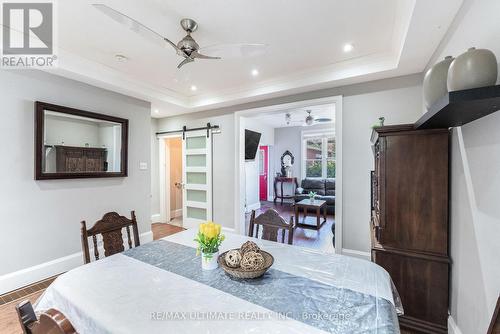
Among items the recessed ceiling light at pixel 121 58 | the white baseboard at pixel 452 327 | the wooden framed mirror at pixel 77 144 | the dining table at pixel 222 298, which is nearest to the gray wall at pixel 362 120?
the white baseboard at pixel 452 327

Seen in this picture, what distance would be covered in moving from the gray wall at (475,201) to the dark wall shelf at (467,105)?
0.08 meters

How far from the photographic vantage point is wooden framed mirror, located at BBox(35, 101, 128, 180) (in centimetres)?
266

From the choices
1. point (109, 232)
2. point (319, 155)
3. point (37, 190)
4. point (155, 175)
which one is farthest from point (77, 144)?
point (319, 155)

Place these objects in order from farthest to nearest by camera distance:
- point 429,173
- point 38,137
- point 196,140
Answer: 1. point 196,140
2. point 38,137
3. point 429,173

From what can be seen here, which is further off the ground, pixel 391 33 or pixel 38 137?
pixel 391 33

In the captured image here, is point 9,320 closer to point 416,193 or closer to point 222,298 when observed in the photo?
point 222,298

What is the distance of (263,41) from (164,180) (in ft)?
13.3

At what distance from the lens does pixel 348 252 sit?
3.15 meters

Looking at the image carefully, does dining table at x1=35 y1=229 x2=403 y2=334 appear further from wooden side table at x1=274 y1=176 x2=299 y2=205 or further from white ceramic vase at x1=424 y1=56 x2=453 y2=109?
wooden side table at x1=274 y1=176 x2=299 y2=205

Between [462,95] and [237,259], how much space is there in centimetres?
141

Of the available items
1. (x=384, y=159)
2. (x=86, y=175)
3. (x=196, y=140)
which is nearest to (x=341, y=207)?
(x=384, y=159)

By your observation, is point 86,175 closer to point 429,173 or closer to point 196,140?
point 196,140

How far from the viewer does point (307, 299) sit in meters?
1.12

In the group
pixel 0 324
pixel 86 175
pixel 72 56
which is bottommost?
pixel 0 324
